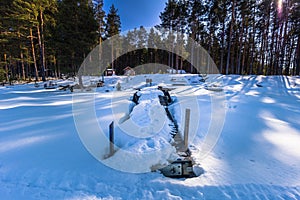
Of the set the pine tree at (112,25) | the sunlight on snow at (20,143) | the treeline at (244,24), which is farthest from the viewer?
the pine tree at (112,25)

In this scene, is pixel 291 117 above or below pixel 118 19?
below

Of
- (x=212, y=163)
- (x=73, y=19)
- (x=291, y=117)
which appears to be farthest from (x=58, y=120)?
(x=73, y=19)

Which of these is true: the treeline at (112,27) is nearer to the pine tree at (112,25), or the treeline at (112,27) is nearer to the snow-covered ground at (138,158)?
the pine tree at (112,25)

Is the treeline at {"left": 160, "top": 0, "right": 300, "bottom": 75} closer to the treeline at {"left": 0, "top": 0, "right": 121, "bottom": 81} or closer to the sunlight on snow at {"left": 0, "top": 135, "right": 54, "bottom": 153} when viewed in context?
the treeline at {"left": 0, "top": 0, "right": 121, "bottom": 81}

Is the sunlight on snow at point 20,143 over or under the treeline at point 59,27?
under

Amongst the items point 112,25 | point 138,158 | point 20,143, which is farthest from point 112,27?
point 138,158

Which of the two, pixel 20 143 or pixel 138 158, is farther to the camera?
pixel 20 143

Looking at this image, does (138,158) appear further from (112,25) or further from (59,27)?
(112,25)

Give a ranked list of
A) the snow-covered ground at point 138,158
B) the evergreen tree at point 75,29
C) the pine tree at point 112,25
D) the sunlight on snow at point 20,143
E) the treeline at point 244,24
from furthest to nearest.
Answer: the pine tree at point 112,25 → the treeline at point 244,24 → the evergreen tree at point 75,29 → the sunlight on snow at point 20,143 → the snow-covered ground at point 138,158

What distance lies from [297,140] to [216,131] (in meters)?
1.84

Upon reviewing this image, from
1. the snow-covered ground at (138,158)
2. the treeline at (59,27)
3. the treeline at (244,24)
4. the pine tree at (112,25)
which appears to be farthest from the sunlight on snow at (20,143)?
the pine tree at (112,25)

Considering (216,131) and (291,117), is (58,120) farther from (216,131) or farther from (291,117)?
(291,117)

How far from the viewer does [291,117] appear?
18.5ft

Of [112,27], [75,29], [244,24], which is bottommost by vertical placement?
[75,29]
